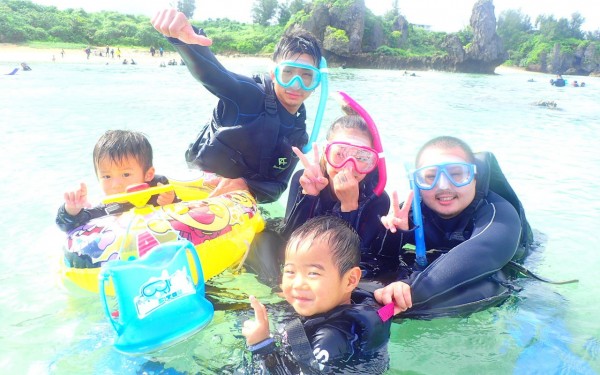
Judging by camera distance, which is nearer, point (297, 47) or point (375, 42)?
point (297, 47)

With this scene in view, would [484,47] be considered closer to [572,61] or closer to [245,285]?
[572,61]

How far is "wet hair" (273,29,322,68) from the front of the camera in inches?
135

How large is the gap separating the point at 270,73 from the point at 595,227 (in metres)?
3.40

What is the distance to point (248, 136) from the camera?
345 cm

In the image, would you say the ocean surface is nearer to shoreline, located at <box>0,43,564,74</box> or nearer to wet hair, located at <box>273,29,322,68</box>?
wet hair, located at <box>273,29,322,68</box>

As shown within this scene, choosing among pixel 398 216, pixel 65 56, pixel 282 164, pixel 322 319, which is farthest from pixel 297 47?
pixel 65 56

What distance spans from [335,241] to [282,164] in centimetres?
162

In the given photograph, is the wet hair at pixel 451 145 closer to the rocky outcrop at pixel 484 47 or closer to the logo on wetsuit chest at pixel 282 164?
the logo on wetsuit chest at pixel 282 164

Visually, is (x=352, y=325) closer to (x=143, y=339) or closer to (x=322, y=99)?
(x=143, y=339)

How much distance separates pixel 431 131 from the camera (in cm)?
1016

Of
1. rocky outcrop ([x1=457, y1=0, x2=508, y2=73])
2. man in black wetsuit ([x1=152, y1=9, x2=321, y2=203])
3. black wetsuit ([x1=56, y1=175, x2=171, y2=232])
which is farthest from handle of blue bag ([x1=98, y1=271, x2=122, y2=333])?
rocky outcrop ([x1=457, y1=0, x2=508, y2=73])

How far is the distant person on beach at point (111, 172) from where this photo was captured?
2719mm

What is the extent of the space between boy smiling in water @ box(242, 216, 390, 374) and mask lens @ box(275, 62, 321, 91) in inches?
59.2

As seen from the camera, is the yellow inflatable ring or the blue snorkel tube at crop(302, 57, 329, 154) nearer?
the yellow inflatable ring
